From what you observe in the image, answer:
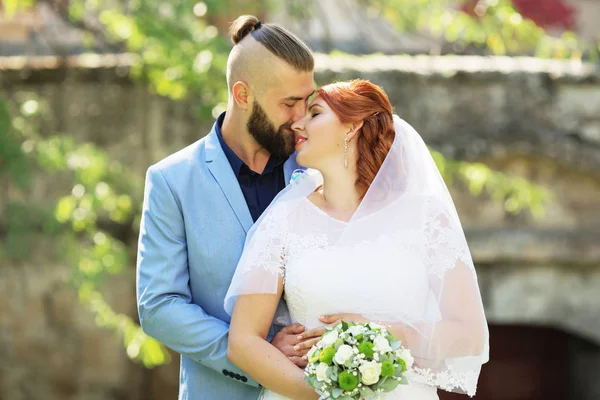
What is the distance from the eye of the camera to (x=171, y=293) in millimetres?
3012

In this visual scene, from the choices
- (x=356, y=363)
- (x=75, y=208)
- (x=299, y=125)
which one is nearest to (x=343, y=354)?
(x=356, y=363)

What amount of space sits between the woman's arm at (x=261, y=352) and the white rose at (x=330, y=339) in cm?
23

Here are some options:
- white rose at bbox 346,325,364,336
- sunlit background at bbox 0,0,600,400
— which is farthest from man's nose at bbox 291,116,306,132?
sunlit background at bbox 0,0,600,400

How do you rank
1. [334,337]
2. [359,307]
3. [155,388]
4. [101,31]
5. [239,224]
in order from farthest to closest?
[155,388], [101,31], [239,224], [359,307], [334,337]

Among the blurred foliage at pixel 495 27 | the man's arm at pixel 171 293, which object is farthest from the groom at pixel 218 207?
the blurred foliage at pixel 495 27

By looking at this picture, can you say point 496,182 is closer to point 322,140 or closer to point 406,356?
point 322,140

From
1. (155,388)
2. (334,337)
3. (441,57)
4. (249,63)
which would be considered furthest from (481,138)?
(334,337)

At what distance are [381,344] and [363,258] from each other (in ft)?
1.34

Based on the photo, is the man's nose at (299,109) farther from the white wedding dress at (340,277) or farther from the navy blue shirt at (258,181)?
the white wedding dress at (340,277)

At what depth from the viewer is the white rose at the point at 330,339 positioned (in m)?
2.58

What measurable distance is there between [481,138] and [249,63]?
3.38 meters

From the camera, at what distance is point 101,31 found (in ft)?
19.9

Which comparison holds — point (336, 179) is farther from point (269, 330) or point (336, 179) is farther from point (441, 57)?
point (441, 57)

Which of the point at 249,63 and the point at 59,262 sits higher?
the point at 249,63
